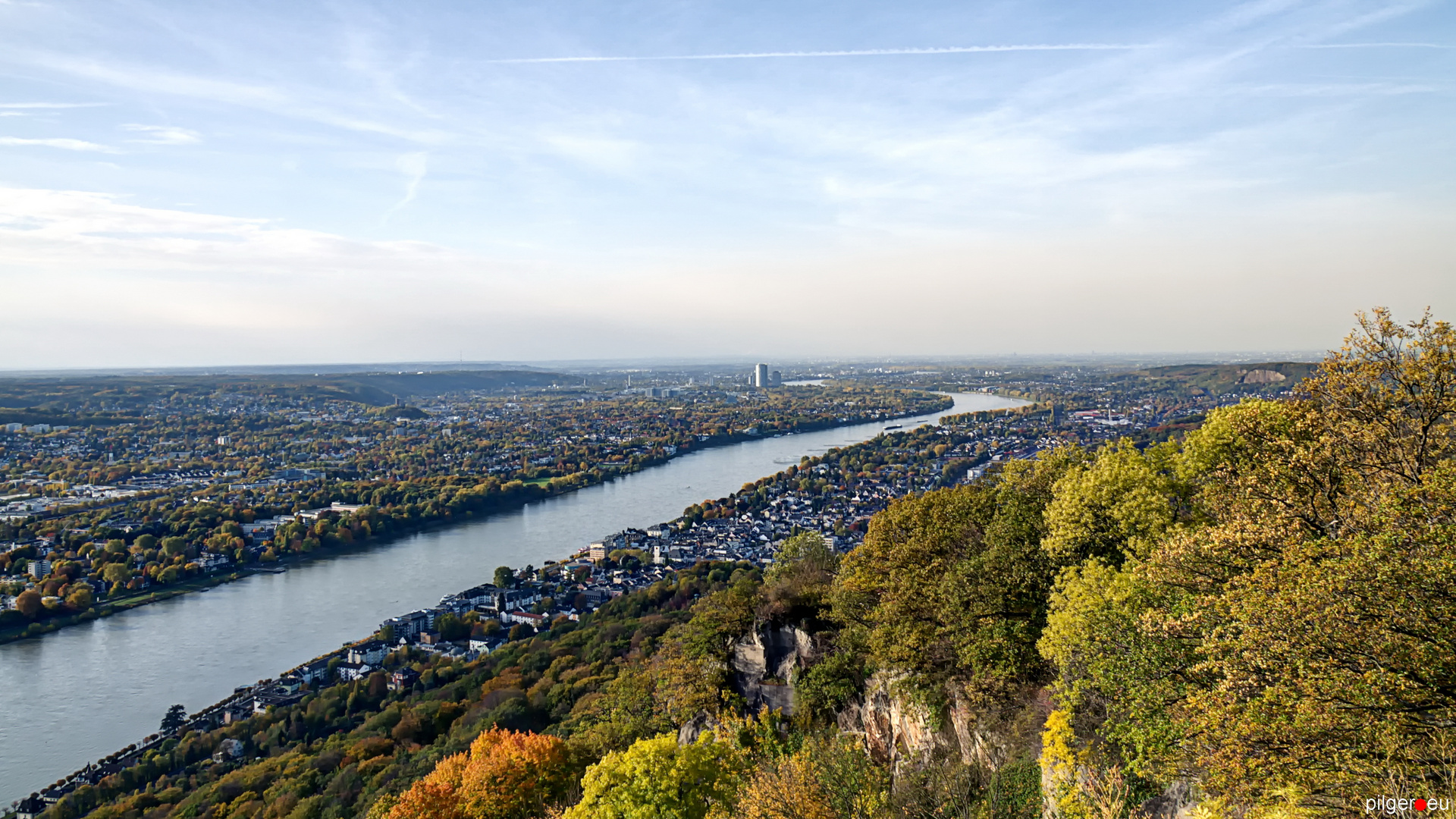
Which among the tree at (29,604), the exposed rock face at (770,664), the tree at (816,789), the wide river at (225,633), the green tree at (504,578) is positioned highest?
the tree at (816,789)

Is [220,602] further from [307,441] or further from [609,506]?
[307,441]

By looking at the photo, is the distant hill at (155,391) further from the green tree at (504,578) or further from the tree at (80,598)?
the green tree at (504,578)

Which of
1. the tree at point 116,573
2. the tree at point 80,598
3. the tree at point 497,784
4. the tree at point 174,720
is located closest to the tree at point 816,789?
the tree at point 497,784

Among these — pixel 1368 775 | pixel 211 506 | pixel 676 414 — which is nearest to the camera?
pixel 1368 775

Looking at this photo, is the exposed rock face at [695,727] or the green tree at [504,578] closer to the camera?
the exposed rock face at [695,727]

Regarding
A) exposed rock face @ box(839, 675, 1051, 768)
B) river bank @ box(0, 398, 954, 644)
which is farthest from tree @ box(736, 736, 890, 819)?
river bank @ box(0, 398, 954, 644)

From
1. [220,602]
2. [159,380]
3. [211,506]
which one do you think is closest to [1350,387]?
[220,602]

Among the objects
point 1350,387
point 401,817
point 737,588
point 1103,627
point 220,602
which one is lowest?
point 220,602
